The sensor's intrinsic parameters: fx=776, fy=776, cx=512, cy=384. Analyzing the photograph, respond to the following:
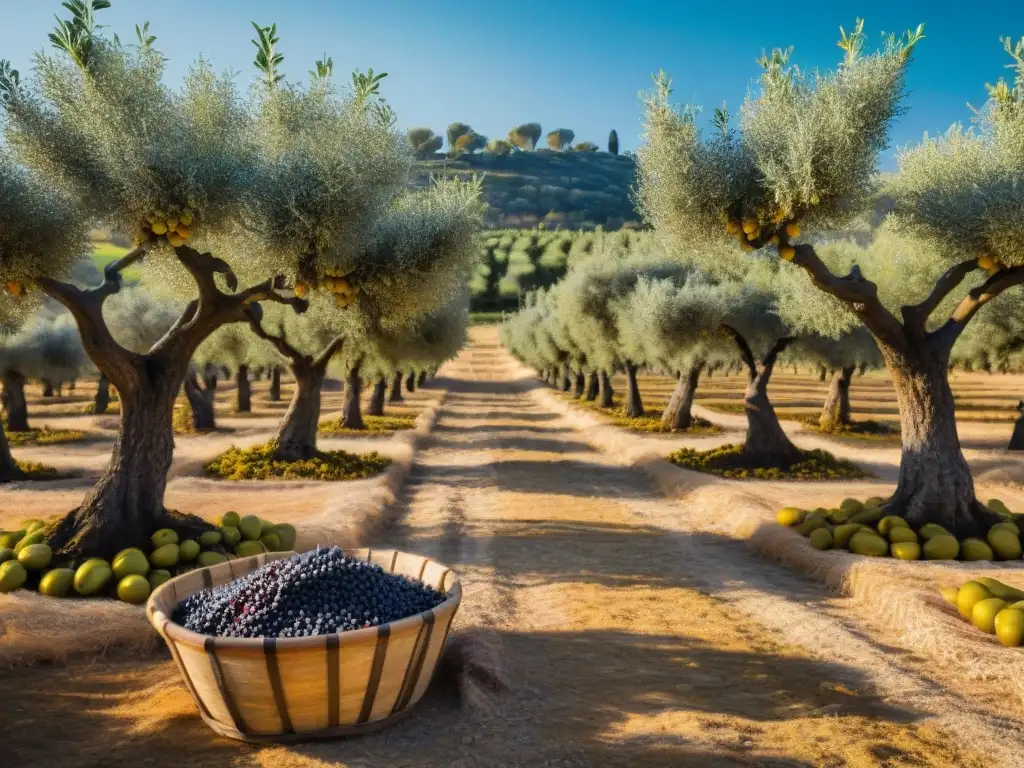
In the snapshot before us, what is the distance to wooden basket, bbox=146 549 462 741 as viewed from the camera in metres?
5.13

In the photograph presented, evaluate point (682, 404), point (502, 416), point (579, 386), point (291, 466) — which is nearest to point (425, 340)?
point (291, 466)

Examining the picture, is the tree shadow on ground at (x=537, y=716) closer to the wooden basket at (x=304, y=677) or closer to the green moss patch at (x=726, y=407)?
the wooden basket at (x=304, y=677)

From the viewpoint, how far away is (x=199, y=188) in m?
9.40

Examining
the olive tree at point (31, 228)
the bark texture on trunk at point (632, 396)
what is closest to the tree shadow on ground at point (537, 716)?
the olive tree at point (31, 228)

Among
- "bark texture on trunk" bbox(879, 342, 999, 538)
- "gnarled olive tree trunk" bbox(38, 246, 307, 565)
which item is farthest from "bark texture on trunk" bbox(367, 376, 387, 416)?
"bark texture on trunk" bbox(879, 342, 999, 538)

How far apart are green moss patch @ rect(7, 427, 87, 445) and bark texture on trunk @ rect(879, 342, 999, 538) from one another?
24.5 metres

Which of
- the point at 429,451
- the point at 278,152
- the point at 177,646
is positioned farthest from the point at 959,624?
the point at 429,451

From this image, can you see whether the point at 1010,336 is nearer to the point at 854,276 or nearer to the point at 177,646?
the point at 854,276

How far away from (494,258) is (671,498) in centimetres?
11002

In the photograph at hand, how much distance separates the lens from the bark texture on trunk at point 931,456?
36.1 ft

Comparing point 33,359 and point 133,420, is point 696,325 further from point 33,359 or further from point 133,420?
point 33,359

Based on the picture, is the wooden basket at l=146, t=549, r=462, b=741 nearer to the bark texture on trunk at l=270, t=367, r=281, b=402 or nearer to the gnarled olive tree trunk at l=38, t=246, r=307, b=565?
the gnarled olive tree trunk at l=38, t=246, r=307, b=565

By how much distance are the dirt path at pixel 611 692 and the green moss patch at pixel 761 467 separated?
275 inches

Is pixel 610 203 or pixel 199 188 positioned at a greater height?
pixel 610 203
